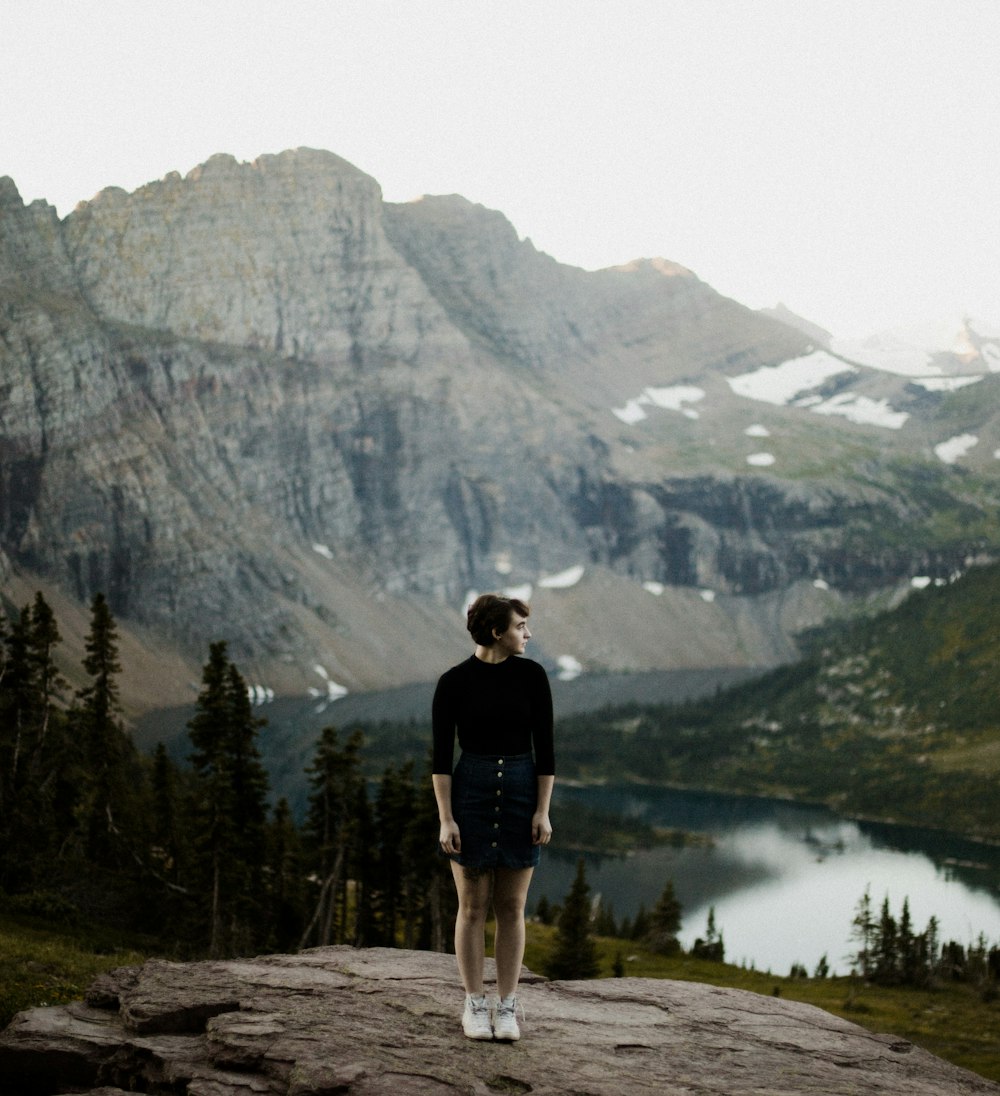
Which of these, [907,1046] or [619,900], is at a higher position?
[907,1046]

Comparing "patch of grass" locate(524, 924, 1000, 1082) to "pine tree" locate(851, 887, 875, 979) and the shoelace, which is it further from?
the shoelace

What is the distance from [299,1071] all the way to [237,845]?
4896 centimetres

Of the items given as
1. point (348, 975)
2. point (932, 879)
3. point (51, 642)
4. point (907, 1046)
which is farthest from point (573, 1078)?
point (932, 879)

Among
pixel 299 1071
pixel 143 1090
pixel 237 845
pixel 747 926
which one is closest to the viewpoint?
pixel 299 1071

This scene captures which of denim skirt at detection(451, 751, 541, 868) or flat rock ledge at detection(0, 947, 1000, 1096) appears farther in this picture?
denim skirt at detection(451, 751, 541, 868)

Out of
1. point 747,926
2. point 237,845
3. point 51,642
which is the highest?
point 51,642

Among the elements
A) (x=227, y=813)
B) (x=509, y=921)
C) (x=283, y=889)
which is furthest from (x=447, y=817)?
(x=283, y=889)

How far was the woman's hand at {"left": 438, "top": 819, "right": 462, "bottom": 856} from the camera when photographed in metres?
16.0

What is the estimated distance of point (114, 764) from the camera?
67.4m

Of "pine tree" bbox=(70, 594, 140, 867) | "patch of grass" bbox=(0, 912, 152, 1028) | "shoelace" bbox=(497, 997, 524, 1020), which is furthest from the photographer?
"pine tree" bbox=(70, 594, 140, 867)

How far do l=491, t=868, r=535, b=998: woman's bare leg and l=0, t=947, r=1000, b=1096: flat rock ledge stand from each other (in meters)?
0.76

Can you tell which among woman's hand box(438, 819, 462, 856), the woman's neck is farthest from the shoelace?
the woman's neck

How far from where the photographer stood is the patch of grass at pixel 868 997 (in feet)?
282

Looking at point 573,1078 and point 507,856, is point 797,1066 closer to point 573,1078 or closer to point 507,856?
point 573,1078
